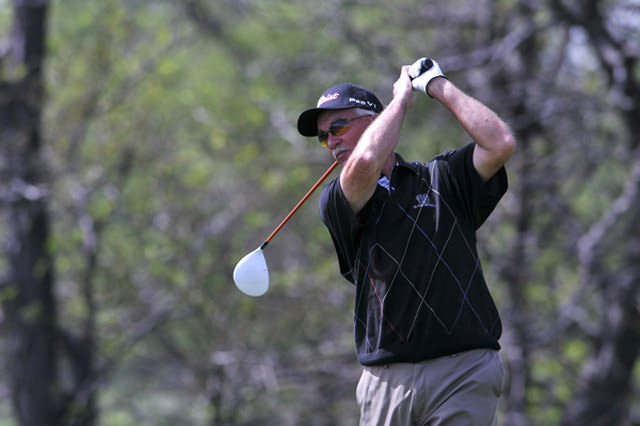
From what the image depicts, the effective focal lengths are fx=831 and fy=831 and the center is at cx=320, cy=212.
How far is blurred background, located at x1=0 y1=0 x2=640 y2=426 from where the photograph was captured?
25.8 ft

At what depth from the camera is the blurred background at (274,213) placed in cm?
788

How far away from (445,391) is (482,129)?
0.87m

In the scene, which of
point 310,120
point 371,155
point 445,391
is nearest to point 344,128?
point 310,120

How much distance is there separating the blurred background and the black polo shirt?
4.43 metres

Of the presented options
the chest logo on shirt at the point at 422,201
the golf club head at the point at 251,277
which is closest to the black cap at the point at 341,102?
the chest logo on shirt at the point at 422,201

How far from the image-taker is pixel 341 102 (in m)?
3.01

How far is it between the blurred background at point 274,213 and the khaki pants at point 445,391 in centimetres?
465

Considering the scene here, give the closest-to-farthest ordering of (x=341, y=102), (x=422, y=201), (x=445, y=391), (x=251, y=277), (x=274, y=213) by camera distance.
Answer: (x=445, y=391) → (x=422, y=201) → (x=341, y=102) → (x=251, y=277) → (x=274, y=213)

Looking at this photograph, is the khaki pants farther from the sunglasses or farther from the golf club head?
the sunglasses

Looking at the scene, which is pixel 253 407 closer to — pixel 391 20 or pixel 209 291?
pixel 209 291

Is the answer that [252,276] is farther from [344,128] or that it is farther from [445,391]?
[445,391]

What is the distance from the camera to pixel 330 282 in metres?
8.23

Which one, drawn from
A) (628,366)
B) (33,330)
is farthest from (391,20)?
(33,330)

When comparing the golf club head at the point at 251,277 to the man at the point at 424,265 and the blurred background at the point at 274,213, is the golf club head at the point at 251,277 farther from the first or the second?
the blurred background at the point at 274,213
